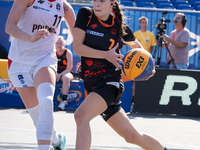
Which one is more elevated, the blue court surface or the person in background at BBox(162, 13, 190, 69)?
the person in background at BBox(162, 13, 190, 69)

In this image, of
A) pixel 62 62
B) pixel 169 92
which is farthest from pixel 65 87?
pixel 169 92

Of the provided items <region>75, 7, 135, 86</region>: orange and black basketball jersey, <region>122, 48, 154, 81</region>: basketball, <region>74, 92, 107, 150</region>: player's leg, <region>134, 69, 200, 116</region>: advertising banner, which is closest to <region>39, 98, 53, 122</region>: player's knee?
<region>74, 92, 107, 150</region>: player's leg

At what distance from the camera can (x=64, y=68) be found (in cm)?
755

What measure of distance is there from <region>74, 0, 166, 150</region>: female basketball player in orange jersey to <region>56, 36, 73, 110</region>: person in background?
418cm

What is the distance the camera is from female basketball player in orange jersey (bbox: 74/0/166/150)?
281 centimetres

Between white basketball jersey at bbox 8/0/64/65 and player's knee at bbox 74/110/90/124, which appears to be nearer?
player's knee at bbox 74/110/90/124

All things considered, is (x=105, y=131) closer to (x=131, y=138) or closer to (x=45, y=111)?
(x=131, y=138)

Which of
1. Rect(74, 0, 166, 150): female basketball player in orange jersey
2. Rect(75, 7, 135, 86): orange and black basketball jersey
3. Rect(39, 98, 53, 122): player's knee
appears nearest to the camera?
Rect(39, 98, 53, 122): player's knee

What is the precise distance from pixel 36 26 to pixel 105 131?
272 cm

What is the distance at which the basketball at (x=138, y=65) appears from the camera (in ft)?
10.1

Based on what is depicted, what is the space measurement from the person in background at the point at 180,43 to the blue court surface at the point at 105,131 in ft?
5.39

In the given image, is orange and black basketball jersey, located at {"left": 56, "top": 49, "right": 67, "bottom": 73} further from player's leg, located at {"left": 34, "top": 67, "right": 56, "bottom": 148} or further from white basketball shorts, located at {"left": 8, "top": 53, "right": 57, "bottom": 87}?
player's leg, located at {"left": 34, "top": 67, "right": 56, "bottom": 148}

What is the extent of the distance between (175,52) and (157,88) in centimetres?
138

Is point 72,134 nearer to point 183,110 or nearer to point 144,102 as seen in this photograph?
point 144,102
